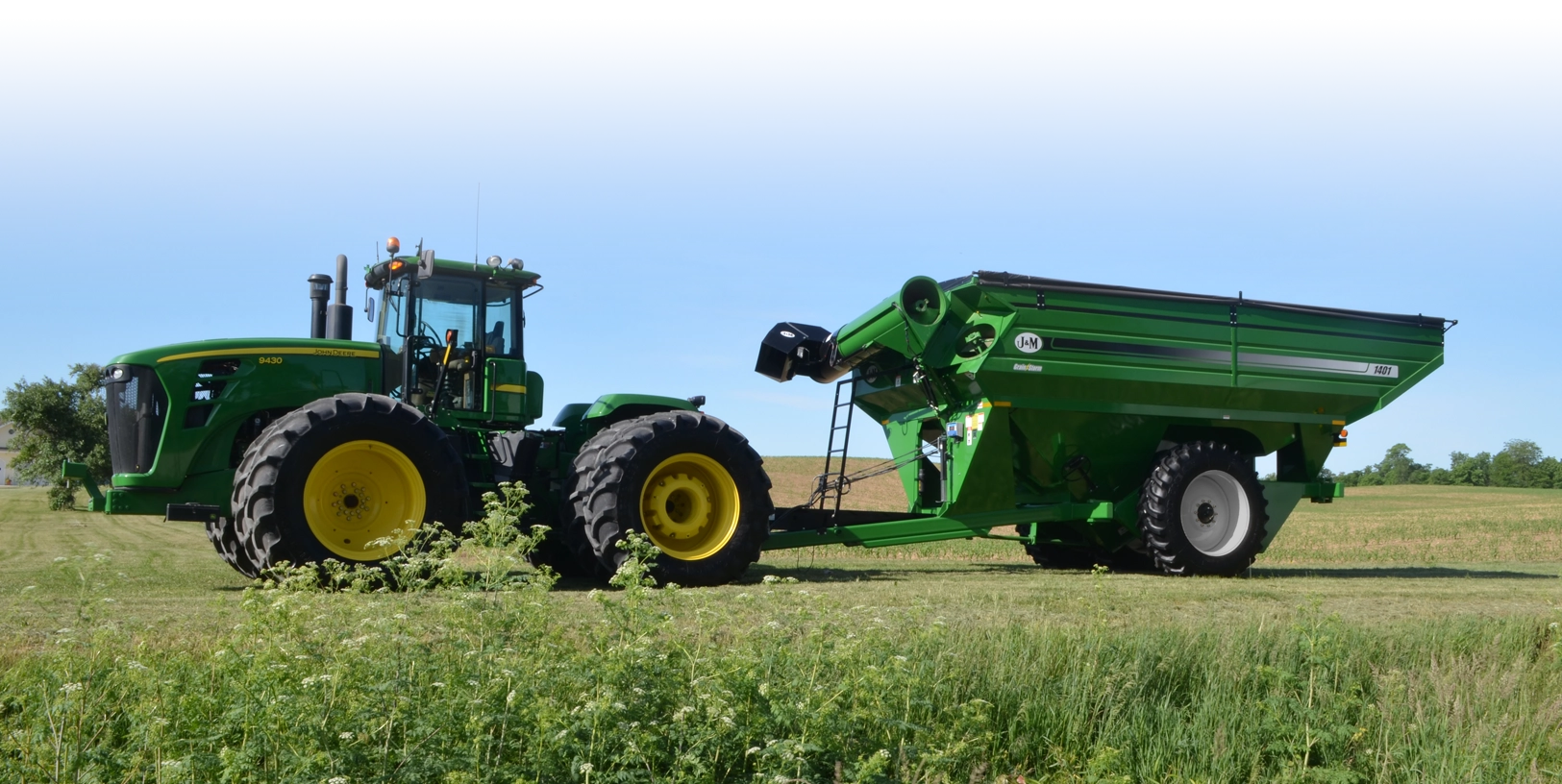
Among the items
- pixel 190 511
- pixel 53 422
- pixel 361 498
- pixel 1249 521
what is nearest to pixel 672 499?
pixel 361 498

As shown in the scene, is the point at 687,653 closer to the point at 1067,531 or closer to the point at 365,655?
the point at 365,655

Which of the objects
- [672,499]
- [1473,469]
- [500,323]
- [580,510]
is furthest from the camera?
[1473,469]

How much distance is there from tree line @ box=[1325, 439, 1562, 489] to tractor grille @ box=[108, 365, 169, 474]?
3130 inches

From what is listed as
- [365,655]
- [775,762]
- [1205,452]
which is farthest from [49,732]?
[1205,452]

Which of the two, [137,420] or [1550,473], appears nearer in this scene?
[137,420]

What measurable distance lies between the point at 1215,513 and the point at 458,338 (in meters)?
7.70

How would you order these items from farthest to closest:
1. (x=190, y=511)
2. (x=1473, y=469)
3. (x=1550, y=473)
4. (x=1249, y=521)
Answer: (x=1473, y=469) < (x=1550, y=473) < (x=1249, y=521) < (x=190, y=511)

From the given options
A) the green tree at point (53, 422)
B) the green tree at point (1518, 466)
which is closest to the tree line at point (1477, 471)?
the green tree at point (1518, 466)

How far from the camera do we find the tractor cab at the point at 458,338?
31.4 ft

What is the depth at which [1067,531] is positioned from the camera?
1288 cm

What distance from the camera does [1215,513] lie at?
12.0 meters

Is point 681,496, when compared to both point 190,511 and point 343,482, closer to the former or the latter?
point 343,482

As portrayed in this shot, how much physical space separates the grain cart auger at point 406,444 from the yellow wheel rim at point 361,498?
0.01 metres

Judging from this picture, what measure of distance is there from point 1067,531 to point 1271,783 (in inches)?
302
